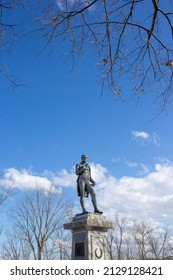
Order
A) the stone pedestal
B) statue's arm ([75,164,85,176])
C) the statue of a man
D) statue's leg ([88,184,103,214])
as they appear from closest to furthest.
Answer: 1. the stone pedestal
2. statue's leg ([88,184,103,214])
3. the statue of a man
4. statue's arm ([75,164,85,176])

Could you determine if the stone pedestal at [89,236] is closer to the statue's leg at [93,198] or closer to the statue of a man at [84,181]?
the statue's leg at [93,198]

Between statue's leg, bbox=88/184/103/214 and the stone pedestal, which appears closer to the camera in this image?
the stone pedestal

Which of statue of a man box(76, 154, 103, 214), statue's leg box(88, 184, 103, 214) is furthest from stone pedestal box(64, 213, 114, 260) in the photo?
statue of a man box(76, 154, 103, 214)

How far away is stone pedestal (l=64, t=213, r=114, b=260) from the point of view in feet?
34.7

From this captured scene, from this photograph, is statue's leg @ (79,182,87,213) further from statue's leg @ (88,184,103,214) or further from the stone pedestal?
the stone pedestal

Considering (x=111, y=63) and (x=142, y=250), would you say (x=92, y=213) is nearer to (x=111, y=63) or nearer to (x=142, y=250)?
(x=111, y=63)

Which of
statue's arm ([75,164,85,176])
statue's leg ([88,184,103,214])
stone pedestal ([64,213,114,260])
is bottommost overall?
stone pedestal ([64,213,114,260])

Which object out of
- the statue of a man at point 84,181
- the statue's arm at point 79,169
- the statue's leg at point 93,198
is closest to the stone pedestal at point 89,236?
the statue's leg at point 93,198

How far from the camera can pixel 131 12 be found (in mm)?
5332

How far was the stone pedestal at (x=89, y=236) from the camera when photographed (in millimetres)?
10582

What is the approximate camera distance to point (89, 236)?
10.7 metres

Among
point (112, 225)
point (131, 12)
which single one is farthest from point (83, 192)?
point (131, 12)
